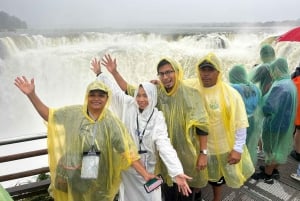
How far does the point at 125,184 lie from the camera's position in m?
2.12

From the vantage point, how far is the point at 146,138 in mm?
2016

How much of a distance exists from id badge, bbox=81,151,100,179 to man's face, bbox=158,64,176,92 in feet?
2.21

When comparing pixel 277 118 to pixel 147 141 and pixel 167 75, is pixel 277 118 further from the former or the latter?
pixel 147 141

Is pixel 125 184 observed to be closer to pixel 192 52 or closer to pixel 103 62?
pixel 103 62

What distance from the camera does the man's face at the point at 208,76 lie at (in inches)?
88.1

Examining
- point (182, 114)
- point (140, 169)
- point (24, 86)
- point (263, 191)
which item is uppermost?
point (24, 86)

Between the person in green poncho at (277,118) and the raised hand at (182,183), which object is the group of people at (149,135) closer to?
the raised hand at (182,183)

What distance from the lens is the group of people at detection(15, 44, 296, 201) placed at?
1834 mm

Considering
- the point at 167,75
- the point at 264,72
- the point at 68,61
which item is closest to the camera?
the point at 167,75

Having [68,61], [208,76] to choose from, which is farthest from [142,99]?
[68,61]

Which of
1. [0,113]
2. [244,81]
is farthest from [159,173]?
[0,113]

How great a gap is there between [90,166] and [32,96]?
20.9 inches

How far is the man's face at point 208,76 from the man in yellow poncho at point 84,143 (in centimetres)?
73

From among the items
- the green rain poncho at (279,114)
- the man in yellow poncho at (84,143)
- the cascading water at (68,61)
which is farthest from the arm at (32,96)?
the cascading water at (68,61)
